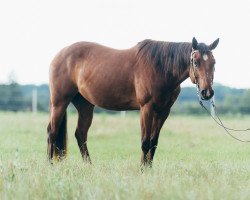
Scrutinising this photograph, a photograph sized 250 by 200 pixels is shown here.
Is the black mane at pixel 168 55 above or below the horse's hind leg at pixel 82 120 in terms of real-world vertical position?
above

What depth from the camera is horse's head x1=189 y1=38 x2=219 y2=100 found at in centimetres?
618

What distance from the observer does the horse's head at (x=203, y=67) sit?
243 inches

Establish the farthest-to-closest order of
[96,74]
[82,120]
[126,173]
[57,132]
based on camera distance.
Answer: [82,120]
[57,132]
[96,74]
[126,173]

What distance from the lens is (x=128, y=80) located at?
24.0 ft

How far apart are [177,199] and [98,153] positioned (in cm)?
552

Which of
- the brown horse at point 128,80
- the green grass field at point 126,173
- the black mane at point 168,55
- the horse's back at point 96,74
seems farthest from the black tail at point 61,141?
the black mane at point 168,55

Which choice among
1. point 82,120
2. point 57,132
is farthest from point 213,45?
point 57,132

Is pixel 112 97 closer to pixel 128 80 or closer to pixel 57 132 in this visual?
pixel 128 80

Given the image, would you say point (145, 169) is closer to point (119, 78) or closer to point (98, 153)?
point (119, 78)

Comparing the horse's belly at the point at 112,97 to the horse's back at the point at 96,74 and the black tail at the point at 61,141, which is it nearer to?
the horse's back at the point at 96,74

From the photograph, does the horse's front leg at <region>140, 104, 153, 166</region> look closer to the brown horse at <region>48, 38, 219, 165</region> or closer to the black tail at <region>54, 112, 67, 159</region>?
the brown horse at <region>48, 38, 219, 165</region>

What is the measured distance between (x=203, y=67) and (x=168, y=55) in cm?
79

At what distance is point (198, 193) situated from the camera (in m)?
4.36

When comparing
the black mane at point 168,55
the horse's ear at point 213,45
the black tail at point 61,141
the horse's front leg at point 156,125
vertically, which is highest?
the horse's ear at point 213,45
